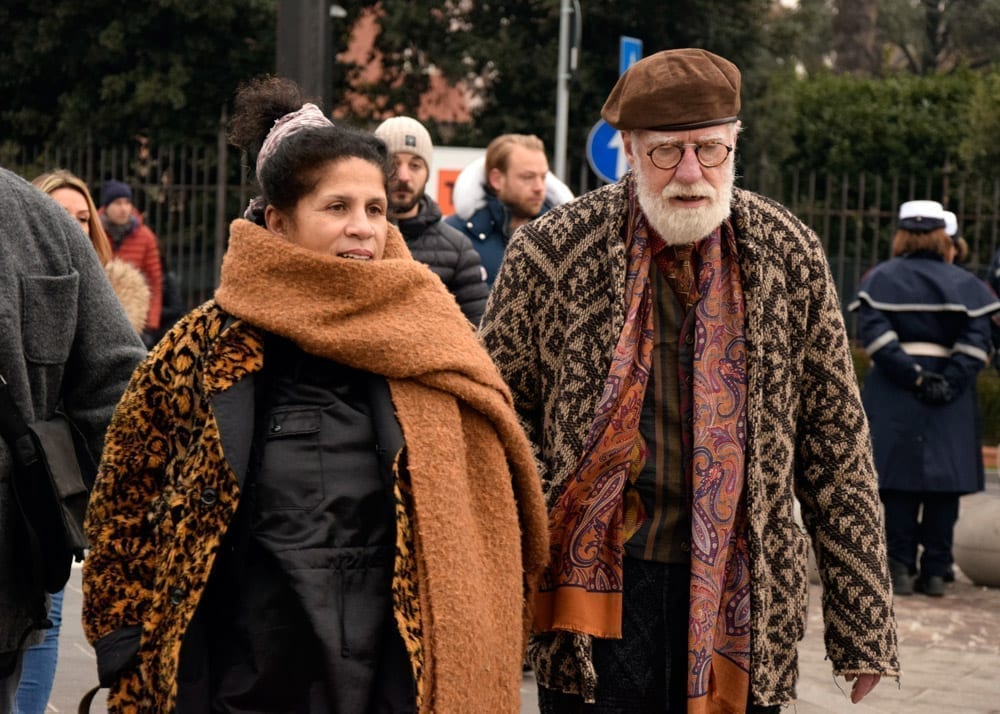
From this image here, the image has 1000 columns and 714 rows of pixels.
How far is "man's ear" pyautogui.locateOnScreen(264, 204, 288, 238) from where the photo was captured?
3250 millimetres

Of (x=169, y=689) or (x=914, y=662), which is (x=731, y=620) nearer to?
(x=169, y=689)

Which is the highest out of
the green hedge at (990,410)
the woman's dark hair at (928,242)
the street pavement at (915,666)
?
the woman's dark hair at (928,242)

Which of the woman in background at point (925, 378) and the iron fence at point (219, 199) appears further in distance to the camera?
the iron fence at point (219, 199)

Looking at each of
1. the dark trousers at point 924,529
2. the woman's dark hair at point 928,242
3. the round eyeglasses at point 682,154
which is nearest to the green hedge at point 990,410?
the dark trousers at point 924,529

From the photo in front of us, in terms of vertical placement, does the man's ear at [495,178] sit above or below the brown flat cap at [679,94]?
below

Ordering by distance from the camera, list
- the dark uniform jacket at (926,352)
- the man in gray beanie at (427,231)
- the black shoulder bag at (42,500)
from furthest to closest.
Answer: the dark uniform jacket at (926,352)
the man in gray beanie at (427,231)
the black shoulder bag at (42,500)

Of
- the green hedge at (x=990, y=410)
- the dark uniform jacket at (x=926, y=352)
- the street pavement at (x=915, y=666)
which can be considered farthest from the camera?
the green hedge at (x=990, y=410)

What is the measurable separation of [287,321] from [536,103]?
19744 mm

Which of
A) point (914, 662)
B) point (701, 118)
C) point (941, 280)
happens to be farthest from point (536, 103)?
point (701, 118)

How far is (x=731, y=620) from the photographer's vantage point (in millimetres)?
3506

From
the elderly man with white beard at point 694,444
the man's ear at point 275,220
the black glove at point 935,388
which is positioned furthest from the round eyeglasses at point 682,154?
the black glove at point 935,388

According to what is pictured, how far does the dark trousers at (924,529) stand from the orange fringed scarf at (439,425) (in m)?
6.04

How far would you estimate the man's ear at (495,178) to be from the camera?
7312 mm

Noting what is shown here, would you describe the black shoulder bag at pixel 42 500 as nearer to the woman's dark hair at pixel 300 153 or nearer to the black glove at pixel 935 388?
the woman's dark hair at pixel 300 153
